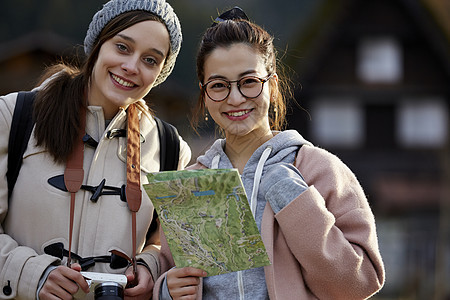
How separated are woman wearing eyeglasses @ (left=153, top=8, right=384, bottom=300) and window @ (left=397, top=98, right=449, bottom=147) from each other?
59.7ft

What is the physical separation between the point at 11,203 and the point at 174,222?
0.92 m

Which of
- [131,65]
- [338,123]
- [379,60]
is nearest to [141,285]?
[131,65]

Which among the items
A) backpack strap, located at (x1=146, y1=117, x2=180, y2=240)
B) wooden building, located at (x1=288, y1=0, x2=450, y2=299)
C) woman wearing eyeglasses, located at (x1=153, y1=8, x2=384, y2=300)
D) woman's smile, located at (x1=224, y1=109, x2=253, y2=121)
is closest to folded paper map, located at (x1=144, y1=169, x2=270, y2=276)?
woman wearing eyeglasses, located at (x1=153, y1=8, x2=384, y2=300)

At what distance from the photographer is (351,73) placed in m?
20.1

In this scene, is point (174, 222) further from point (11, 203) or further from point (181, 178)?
point (11, 203)

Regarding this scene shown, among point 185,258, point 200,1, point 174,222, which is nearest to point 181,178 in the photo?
point 174,222

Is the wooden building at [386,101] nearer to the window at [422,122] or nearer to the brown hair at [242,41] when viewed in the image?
the window at [422,122]

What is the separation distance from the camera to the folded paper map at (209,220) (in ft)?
7.64

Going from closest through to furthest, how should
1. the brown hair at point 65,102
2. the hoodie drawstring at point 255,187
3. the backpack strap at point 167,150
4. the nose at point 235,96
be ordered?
the hoodie drawstring at point 255,187, the nose at point 235,96, the brown hair at point 65,102, the backpack strap at point 167,150

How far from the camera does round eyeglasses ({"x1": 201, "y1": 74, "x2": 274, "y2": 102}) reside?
2752 millimetres

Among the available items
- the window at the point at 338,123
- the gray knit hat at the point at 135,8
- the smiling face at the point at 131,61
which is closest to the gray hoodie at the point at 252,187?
the smiling face at the point at 131,61

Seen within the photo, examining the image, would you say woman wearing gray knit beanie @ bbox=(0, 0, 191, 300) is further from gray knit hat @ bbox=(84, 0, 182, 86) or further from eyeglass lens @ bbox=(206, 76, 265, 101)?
eyeglass lens @ bbox=(206, 76, 265, 101)

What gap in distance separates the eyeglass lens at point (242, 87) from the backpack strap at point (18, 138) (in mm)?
865

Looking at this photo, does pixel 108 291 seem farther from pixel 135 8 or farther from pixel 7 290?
pixel 135 8
